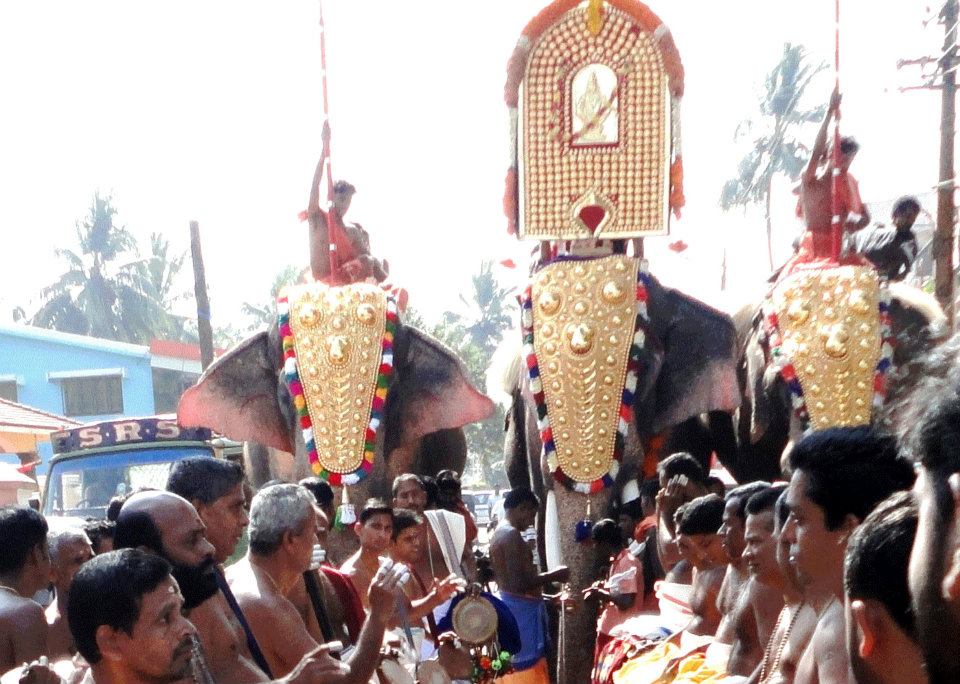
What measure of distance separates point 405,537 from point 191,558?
2.32 meters

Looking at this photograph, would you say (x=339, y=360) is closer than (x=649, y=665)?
No

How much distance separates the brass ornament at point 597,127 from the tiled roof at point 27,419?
14.0 m

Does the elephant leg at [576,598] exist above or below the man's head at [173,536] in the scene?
below

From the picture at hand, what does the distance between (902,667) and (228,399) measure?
23.9 ft

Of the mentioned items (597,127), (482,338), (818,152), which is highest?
(597,127)

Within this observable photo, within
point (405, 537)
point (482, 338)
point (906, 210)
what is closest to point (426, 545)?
point (405, 537)

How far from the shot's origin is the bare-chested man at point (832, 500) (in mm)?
3303

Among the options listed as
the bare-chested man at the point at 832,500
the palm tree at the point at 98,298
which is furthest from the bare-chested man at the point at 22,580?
the palm tree at the point at 98,298

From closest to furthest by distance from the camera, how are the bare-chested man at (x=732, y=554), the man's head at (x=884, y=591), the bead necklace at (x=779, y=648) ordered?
the man's head at (x=884, y=591) → the bead necklace at (x=779, y=648) → the bare-chested man at (x=732, y=554)

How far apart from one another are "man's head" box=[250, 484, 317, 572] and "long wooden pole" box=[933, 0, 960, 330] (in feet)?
24.7

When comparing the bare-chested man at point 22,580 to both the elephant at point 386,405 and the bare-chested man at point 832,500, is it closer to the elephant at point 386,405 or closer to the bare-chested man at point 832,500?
the bare-chested man at point 832,500

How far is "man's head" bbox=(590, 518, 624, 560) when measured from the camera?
7.93 metres

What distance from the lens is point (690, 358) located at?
28.3 ft

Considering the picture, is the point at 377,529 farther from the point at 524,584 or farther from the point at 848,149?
the point at 848,149
